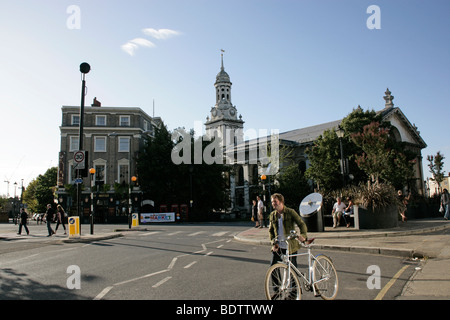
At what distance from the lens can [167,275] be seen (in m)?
7.84

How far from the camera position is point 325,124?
66438 millimetres

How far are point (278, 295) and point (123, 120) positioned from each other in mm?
49506

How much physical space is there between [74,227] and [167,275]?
10.9 metres

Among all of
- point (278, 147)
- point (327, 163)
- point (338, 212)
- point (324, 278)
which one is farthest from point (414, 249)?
point (278, 147)

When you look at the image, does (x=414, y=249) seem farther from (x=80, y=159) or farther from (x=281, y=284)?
(x=80, y=159)

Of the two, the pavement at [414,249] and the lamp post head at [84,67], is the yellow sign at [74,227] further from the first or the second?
the lamp post head at [84,67]

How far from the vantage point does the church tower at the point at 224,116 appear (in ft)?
318

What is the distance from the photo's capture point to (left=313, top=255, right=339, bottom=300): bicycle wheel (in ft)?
18.0

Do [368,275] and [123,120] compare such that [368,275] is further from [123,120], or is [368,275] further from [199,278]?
[123,120]

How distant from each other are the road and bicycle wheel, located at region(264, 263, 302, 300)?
2.00 ft

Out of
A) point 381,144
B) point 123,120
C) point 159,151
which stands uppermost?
point 123,120

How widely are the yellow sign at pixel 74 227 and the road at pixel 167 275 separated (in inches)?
192

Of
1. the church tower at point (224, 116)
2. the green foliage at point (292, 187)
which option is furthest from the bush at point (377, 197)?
the church tower at point (224, 116)

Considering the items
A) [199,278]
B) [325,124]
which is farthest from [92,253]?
[325,124]
